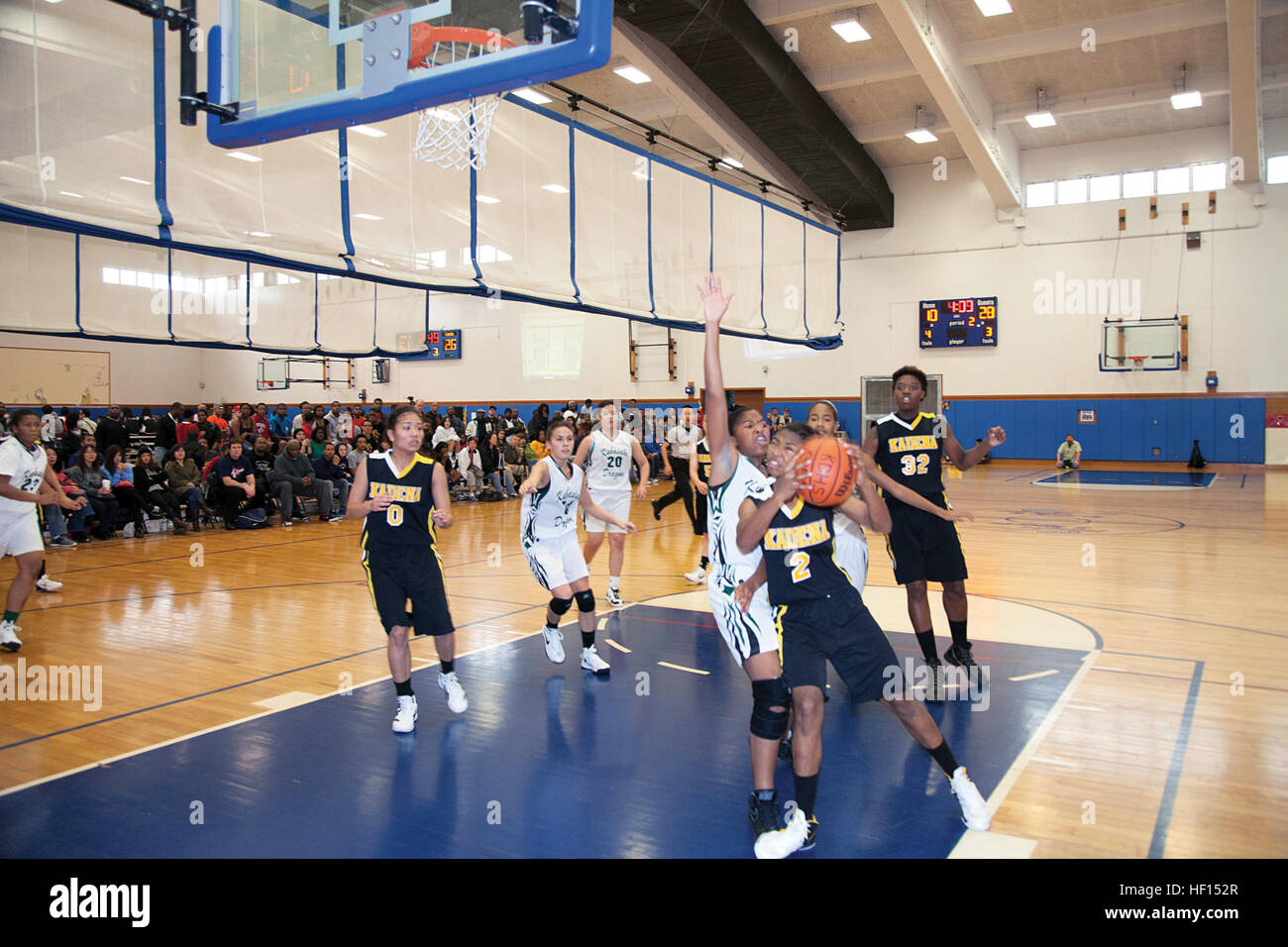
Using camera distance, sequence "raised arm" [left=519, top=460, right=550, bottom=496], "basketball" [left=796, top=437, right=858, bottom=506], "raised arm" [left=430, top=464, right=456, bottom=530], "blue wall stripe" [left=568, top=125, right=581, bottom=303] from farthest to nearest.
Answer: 1. "blue wall stripe" [left=568, top=125, right=581, bottom=303]
2. "raised arm" [left=519, top=460, right=550, bottom=496]
3. "raised arm" [left=430, top=464, right=456, bottom=530]
4. "basketball" [left=796, top=437, right=858, bottom=506]

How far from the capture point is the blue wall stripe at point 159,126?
6746mm

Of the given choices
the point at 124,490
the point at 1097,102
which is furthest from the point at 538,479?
the point at 1097,102

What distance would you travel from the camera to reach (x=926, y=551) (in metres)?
5.14

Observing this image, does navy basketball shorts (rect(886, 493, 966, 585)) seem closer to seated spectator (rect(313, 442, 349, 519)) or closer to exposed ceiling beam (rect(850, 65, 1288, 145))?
seated spectator (rect(313, 442, 349, 519))

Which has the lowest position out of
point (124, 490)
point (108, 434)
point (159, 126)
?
point (124, 490)

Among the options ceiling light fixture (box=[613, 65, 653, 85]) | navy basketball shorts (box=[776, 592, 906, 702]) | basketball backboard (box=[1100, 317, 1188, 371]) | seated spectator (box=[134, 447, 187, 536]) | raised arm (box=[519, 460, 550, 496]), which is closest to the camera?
navy basketball shorts (box=[776, 592, 906, 702])

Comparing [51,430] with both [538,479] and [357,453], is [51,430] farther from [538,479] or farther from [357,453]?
[538,479]

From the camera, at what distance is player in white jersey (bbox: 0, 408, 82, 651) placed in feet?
20.3

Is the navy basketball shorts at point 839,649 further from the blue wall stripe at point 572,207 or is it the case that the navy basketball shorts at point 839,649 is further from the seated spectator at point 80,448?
the seated spectator at point 80,448

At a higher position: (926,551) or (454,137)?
(454,137)

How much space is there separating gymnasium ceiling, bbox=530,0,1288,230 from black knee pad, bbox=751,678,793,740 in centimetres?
1086

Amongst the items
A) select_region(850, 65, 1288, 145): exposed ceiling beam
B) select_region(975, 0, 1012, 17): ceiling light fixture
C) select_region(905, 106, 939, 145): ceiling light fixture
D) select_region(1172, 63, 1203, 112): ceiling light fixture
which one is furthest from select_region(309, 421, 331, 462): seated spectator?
select_region(1172, 63, 1203, 112): ceiling light fixture

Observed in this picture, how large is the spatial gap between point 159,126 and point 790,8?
11.3 metres
